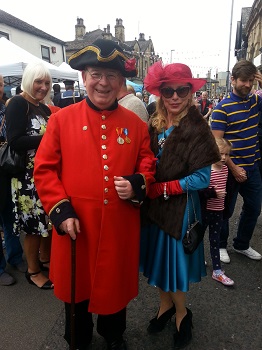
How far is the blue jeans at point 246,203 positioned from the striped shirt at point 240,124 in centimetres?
16

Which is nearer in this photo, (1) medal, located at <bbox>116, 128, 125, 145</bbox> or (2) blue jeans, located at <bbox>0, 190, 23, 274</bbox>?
(1) medal, located at <bbox>116, 128, 125, 145</bbox>

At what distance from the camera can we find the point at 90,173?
1601mm

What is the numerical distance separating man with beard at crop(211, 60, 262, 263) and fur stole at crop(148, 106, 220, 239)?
1.10m

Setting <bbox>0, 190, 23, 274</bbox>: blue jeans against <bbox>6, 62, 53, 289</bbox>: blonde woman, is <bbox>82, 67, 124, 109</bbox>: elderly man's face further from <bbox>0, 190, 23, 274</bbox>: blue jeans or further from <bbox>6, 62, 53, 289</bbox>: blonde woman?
<bbox>0, 190, 23, 274</bbox>: blue jeans

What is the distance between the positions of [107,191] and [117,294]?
66 centimetres

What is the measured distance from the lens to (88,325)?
1960mm

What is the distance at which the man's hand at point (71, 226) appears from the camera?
152 cm

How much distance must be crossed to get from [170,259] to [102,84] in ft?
4.02

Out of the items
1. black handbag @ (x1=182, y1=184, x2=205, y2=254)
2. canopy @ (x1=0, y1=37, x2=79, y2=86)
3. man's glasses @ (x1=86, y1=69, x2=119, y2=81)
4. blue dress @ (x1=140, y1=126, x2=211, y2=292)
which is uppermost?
canopy @ (x1=0, y1=37, x2=79, y2=86)

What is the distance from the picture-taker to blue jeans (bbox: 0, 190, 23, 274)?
9.71 ft

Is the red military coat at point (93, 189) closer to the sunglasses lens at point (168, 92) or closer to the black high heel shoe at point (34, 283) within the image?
the sunglasses lens at point (168, 92)

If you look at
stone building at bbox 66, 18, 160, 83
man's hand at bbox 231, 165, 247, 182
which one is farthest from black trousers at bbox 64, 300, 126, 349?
stone building at bbox 66, 18, 160, 83

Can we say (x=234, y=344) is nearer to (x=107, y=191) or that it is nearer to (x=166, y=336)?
(x=166, y=336)

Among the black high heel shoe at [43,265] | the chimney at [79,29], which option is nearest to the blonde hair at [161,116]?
the black high heel shoe at [43,265]
